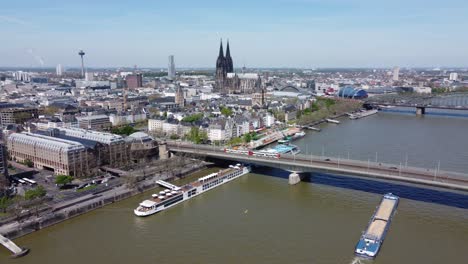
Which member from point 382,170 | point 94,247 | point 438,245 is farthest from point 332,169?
point 94,247

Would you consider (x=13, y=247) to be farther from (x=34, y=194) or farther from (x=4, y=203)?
(x=34, y=194)

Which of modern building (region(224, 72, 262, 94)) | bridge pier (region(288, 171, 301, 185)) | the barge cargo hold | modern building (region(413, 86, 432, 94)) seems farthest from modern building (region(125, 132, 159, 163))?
modern building (region(413, 86, 432, 94))

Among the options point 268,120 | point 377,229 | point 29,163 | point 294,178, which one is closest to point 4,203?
point 29,163

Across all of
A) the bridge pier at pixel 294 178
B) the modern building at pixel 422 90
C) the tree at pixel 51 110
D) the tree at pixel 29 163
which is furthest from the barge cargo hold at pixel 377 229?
the modern building at pixel 422 90

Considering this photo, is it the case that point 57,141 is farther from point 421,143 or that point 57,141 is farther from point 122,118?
point 421,143

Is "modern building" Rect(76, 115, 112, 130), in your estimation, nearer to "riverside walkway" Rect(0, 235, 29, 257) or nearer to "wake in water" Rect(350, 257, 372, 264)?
"riverside walkway" Rect(0, 235, 29, 257)

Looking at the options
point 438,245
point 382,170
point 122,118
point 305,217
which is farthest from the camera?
point 122,118

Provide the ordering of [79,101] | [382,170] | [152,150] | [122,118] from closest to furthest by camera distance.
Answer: [382,170] < [152,150] < [122,118] < [79,101]
